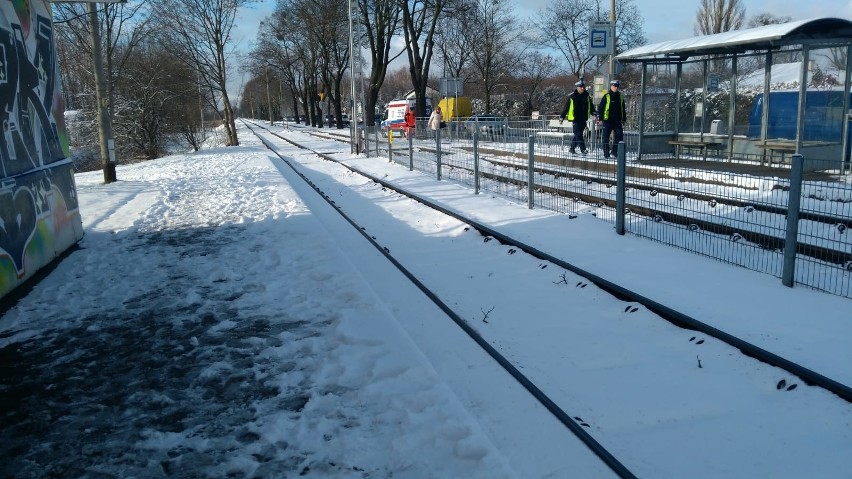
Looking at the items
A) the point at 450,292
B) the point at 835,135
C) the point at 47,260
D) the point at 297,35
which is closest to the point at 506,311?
the point at 450,292

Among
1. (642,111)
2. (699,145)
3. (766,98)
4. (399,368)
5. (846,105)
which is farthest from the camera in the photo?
(642,111)

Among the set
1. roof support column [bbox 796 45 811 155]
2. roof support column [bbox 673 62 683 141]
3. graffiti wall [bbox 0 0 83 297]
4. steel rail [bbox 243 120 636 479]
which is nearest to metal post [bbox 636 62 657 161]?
roof support column [bbox 673 62 683 141]

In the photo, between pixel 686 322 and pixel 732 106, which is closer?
pixel 686 322

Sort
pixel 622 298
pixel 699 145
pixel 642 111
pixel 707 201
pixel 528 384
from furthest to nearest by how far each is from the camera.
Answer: pixel 642 111
pixel 699 145
pixel 707 201
pixel 622 298
pixel 528 384

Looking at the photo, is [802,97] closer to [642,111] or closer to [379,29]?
[642,111]

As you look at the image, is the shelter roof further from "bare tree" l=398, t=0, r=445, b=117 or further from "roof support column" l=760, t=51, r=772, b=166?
"bare tree" l=398, t=0, r=445, b=117

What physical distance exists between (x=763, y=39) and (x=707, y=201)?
398 centimetres

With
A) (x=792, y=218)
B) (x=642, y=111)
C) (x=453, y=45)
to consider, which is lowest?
(x=792, y=218)

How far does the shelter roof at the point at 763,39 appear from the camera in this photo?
1162cm

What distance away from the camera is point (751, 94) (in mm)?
15625

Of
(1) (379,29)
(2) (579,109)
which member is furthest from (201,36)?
(2) (579,109)

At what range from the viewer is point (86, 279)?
26.2 ft

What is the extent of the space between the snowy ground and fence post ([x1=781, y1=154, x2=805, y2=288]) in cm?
20

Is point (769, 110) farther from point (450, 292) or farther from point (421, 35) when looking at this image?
point (421, 35)
